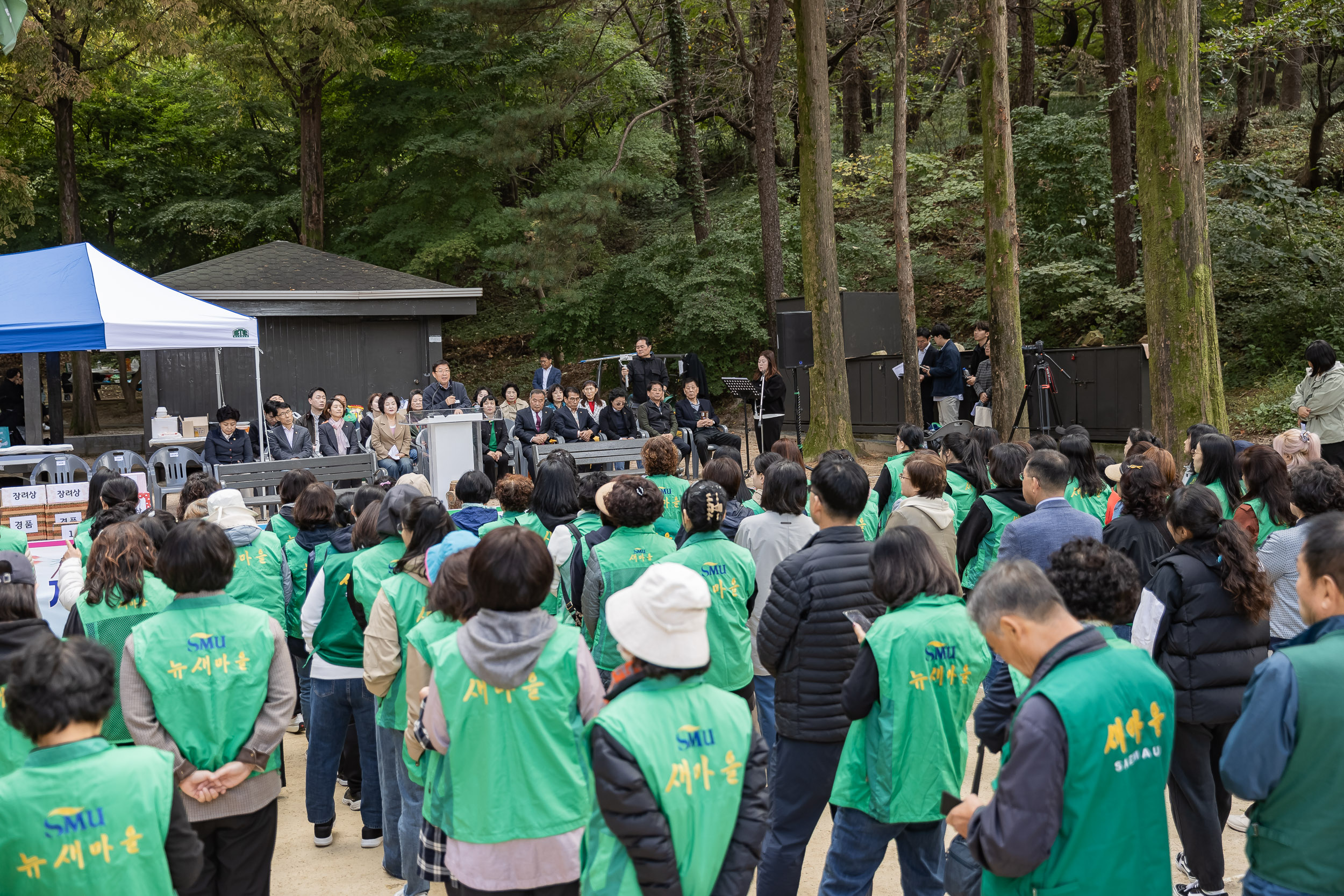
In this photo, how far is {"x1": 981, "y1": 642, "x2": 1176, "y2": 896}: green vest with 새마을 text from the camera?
7.22 feet

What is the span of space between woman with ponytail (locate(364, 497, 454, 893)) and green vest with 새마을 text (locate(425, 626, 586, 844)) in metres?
0.85

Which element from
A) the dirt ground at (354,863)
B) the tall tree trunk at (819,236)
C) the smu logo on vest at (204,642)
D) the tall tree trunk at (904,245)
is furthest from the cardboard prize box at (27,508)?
the tall tree trunk at (904,245)

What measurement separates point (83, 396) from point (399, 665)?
64.9ft

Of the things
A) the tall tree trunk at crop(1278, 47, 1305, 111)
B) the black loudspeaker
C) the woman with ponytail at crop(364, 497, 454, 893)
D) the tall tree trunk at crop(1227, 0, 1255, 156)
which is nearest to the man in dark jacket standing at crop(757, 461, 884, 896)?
the woman with ponytail at crop(364, 497, 454, 893)

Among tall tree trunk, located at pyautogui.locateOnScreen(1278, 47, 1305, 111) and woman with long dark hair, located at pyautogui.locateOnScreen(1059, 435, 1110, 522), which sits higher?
tall tree trunk, located at pyautogui.locateOnScreen(1278, 47, 1305, 111)

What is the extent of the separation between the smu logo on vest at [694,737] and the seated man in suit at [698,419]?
10571 millimetres

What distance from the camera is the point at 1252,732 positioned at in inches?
88.8

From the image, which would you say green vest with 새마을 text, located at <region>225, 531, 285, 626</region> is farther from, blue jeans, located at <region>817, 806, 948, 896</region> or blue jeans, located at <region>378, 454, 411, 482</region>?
blue jeans, located at <region>378, 454, 411, 482</region>

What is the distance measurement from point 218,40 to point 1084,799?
81.0 ft

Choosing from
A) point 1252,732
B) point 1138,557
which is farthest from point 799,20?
point 1252,732

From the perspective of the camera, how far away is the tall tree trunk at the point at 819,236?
1238 centimetres

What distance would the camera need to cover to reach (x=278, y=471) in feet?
37.1

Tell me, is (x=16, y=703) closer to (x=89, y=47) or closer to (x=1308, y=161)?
(x=1308, y=161)

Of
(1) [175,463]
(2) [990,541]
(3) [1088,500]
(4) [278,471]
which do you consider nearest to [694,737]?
(2) [990,541]
